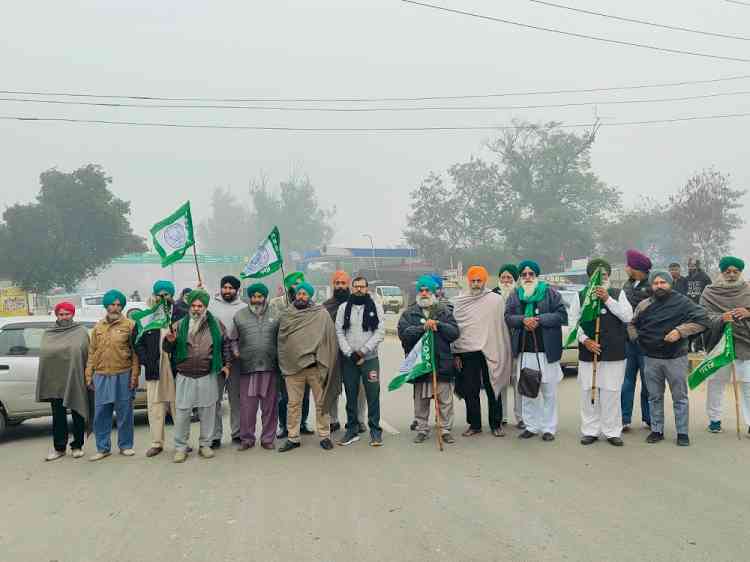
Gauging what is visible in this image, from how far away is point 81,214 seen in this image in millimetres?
44594

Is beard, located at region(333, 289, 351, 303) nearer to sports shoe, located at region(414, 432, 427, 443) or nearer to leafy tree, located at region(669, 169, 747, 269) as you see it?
sports shoe, located at region(414, 432, 427, 443)

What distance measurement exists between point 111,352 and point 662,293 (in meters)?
5.66

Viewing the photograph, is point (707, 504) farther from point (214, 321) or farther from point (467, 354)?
point (214, 321)

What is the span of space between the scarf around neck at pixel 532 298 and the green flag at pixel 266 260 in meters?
3.03

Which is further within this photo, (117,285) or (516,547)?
(117,285)

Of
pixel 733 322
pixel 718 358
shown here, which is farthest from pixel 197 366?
pixel 733 322

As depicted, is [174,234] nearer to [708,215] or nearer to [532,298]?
[532,298]

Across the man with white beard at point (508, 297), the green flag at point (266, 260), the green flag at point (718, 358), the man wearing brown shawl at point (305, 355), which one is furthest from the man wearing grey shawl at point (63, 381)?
the green flag at point (718, 358)

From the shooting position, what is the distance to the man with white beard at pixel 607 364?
7.17 meters

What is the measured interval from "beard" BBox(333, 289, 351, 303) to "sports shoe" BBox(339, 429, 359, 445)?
61.5 inches


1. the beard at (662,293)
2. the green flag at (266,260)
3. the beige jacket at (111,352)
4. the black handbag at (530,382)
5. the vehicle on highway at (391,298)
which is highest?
the green flag at (266,260)

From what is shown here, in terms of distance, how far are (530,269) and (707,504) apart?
3.23m

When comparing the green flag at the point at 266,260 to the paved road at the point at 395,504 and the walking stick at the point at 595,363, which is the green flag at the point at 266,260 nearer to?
the paved road at the point at 395,504

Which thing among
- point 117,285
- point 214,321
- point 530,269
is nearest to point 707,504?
point 530,269
